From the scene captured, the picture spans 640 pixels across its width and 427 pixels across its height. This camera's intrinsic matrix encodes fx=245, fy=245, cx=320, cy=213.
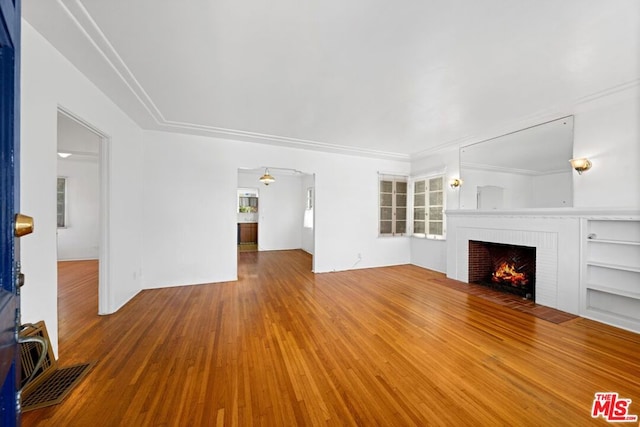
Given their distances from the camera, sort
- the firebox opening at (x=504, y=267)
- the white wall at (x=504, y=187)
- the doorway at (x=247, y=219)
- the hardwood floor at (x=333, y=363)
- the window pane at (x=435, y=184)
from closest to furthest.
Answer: the hardwood floor at (x=333, y=363) < the white wall at (x=504, y=187) < the firebox opening at (x=504, y=267) < the window pane at (x=435, y=184) < the doorway at (x=247, y=219)

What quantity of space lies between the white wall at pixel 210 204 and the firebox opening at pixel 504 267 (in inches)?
→ 94.7

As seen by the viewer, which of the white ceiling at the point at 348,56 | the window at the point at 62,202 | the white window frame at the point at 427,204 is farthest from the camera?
the window at the point at 62,202

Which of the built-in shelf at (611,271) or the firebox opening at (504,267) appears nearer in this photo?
the built-in shelf at (611,271)

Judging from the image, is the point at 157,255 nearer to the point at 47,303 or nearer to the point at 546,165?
the point at 47,303

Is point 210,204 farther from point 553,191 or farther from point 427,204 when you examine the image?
point 553,191

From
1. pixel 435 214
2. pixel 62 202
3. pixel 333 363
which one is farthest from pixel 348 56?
pixel 62 202

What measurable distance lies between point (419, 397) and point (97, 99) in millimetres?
4272

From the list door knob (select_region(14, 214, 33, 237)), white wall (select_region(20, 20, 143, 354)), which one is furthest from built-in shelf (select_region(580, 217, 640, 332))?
white wall (select_region(20, 20, 143, 354))

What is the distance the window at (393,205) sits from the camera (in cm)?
613

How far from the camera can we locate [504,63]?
236cm

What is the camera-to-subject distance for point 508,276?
13.8ft

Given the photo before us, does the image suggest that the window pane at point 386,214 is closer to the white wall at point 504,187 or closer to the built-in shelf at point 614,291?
the white wall at point 504,187

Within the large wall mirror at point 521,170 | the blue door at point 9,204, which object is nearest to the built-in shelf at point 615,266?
the large wall mirror at point 521,170

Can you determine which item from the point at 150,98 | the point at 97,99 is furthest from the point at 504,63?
the point at 97,99
